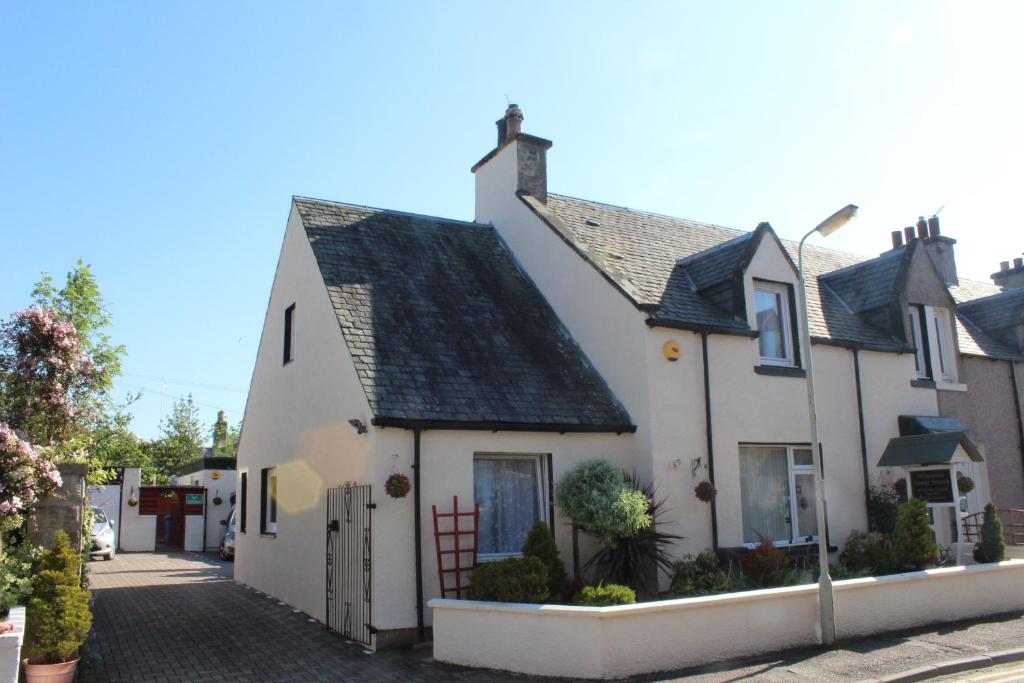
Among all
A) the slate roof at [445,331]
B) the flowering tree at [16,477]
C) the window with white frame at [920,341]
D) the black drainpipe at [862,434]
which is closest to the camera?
the flowering tree at [16,477]

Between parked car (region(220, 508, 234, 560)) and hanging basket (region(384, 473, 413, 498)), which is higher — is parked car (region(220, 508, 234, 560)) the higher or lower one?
the lower one

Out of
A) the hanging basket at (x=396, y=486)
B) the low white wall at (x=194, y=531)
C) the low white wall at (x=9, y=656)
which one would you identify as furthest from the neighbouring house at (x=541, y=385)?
the low white wall at (x=194, y=531)

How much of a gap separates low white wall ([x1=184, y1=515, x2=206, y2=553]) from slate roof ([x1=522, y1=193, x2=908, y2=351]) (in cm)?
1900

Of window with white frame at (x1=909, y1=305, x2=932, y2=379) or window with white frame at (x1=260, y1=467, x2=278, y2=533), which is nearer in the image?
window with white frame at (x1=260, y1=467, x2=278, y2=533)

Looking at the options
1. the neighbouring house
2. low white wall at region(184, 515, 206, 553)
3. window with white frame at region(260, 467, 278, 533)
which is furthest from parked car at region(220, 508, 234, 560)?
window with white frame at region(260, 467, 278, 533)

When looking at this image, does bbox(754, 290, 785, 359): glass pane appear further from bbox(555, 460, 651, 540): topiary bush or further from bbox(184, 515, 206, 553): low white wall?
bbox(184, 515, 206, 553): low white wall

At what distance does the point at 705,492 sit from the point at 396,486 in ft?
17.2

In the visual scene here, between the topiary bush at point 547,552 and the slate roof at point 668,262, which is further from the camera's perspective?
the slate roof at point 668,262

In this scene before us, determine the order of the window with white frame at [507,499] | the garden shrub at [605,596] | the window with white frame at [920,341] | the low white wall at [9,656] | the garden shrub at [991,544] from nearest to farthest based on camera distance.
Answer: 1. the low white wall at [9,656]
2. the garden shrub at [605,596]
3. the window with white frame at [507,499]
4. the garden shrub at [991,544]
5. the window with white frame at [920,341]

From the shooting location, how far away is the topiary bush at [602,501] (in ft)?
38.2

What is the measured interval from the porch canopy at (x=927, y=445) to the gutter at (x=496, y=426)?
18.0 ft

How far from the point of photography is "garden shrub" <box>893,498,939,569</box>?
42.4 ft

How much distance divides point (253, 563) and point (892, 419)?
13820 millimetres

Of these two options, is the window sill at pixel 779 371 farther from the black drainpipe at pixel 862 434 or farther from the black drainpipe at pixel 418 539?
the black drainpipe at pixel 418 539
